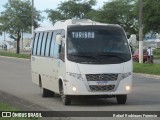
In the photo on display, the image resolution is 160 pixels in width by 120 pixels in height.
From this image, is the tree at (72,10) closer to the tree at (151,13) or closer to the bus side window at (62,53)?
the tree at (151,13)

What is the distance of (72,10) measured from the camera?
84938mm

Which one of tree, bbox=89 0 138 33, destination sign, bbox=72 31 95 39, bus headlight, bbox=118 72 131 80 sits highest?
tree, bbox=89 0 138 33

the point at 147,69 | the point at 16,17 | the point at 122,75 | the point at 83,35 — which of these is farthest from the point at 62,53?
the point at 16,17

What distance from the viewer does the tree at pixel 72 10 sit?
8488 cm

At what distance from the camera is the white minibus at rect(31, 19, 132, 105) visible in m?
15.8

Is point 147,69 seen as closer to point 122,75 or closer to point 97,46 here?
point 97,46

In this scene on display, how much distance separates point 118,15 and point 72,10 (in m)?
8.27

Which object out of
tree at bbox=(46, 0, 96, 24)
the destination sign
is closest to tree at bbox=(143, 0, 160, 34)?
tree at bbox=(46, 0, 96, 24)

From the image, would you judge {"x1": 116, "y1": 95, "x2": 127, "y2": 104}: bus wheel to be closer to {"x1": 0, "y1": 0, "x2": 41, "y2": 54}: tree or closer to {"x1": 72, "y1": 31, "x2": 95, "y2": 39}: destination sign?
{"x1": 72, "y1": 31, "x2": 95, "y2": 39}: destination sign

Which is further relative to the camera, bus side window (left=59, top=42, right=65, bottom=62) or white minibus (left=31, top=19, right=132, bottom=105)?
bus side window (left=59, top=42, right=65, bottom=62)

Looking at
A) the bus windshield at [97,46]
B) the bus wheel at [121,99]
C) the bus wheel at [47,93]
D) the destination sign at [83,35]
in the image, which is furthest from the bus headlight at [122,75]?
the bus wheel at [47,93]

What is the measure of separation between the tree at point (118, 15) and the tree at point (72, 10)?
3.98 m

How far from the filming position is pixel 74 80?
15.8 meters

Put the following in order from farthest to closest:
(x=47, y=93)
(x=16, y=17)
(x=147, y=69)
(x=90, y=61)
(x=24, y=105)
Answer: (x=16, y=17)
(x=147, y=69)
(x=47, y=93)
(x=90, y=61)
(x=24, y=105)
